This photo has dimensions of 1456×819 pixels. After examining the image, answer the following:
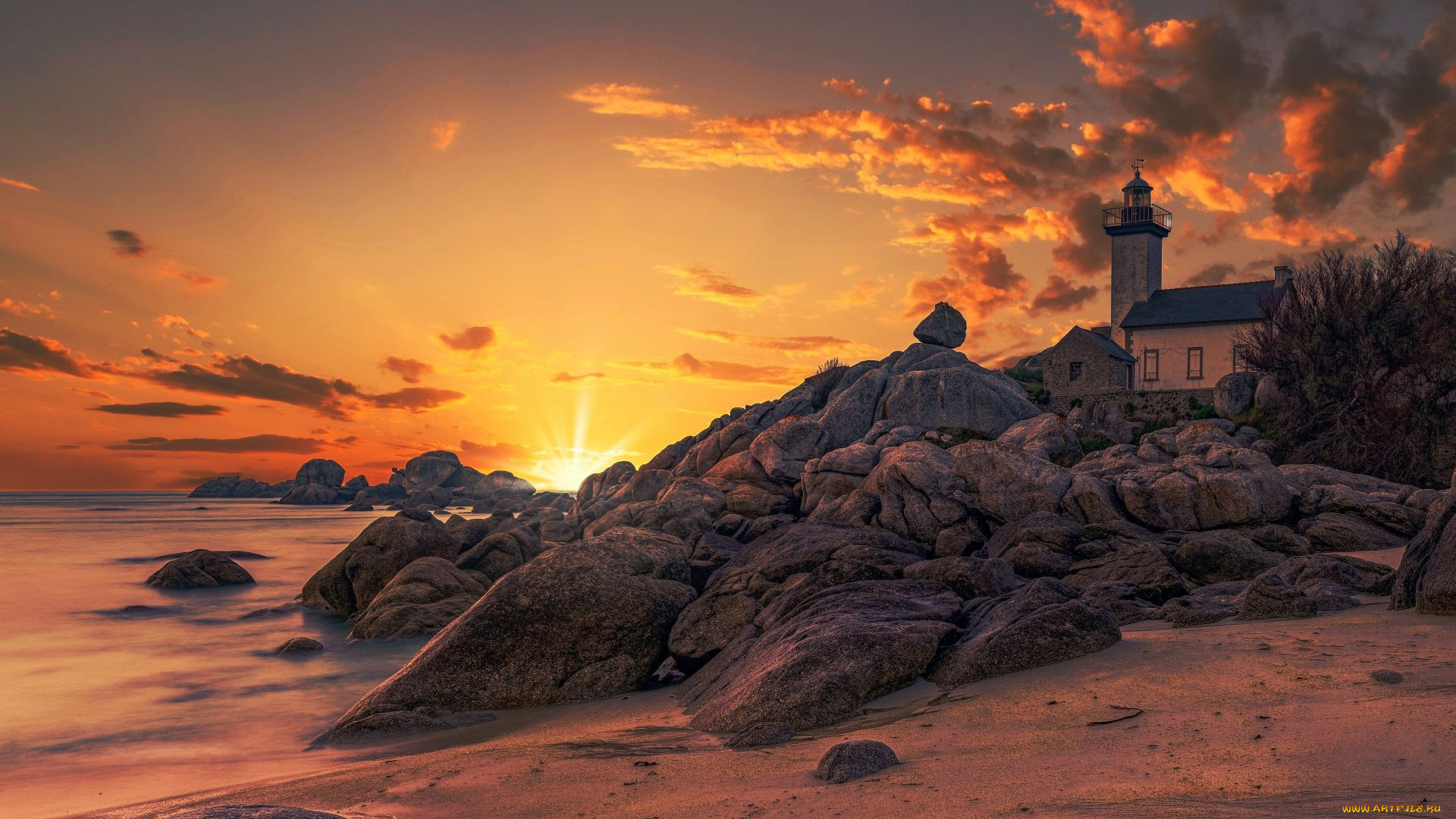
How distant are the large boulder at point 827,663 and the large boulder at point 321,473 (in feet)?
578

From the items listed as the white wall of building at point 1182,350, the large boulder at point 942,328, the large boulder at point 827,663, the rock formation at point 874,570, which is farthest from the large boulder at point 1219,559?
the white wall of building at point 1182,350

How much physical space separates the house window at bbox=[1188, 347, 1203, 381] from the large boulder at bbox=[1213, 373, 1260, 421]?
1479 centimetres

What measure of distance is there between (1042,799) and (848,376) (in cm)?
3503

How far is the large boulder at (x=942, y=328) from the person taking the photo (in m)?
47.9

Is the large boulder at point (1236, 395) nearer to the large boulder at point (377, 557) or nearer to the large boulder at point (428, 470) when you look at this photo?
the large boulder at point (377, 557)

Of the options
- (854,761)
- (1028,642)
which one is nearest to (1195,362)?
(1028,642)

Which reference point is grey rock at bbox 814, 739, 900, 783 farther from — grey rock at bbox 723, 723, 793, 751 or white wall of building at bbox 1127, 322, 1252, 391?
white wall of building at bbox 1127, 322, 1252, 391

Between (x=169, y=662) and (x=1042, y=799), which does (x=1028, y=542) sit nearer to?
(x=1042, y=799)

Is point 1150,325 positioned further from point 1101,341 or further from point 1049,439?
point 1049,439

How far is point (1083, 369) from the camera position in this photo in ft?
177

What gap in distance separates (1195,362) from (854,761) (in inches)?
2288

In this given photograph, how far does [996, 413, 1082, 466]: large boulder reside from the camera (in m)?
29.9

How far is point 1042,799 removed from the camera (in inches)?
223

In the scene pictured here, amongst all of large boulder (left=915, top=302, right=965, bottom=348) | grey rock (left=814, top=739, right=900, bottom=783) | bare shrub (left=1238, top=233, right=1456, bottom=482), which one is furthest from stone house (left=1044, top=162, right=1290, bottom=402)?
grey rock (left=814, top=739, right=900, bottom=783)
